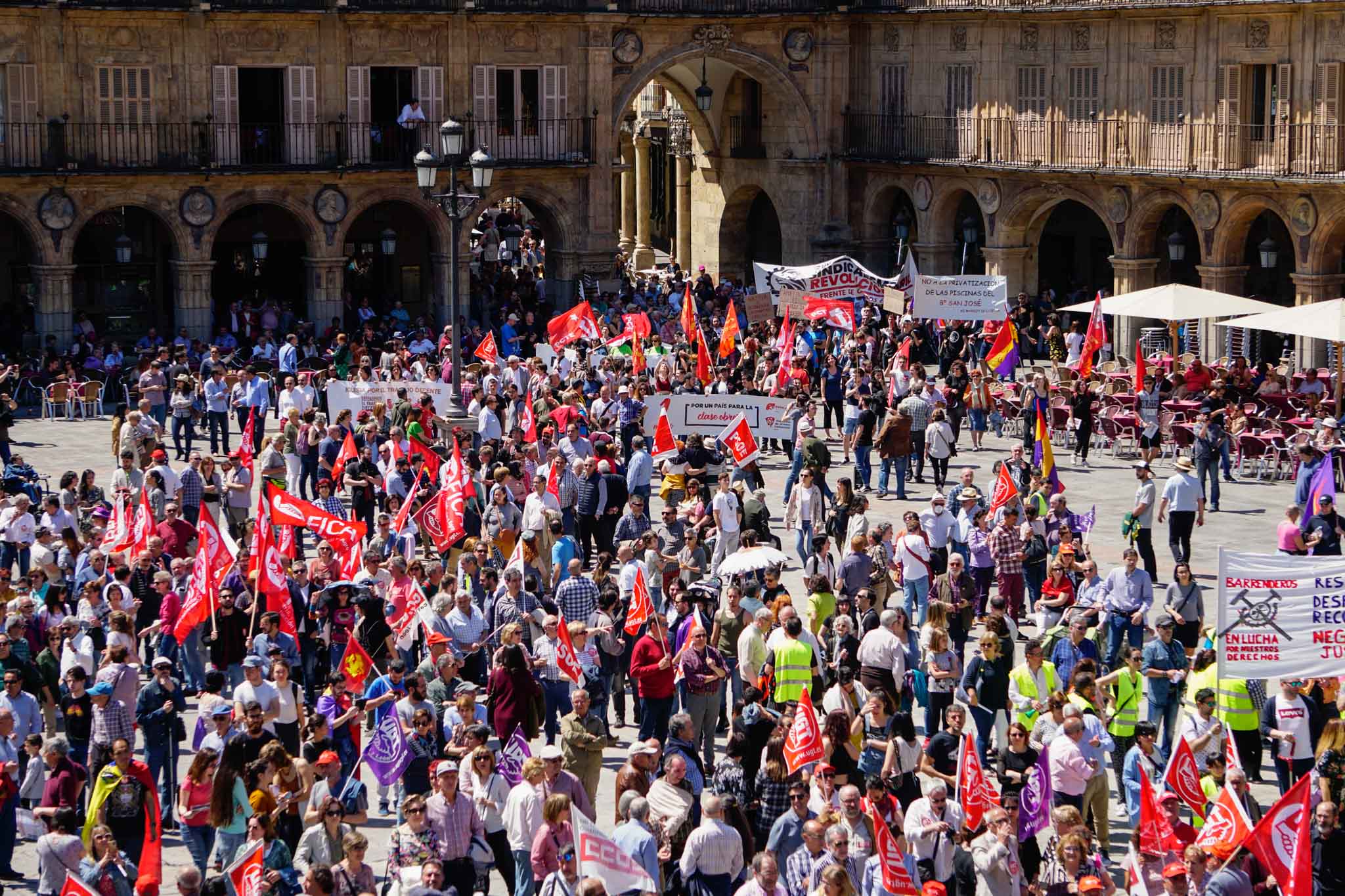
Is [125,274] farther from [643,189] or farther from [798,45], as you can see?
[643,189]

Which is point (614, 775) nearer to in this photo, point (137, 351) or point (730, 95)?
point (137, 351)

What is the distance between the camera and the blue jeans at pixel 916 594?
21.9 metres

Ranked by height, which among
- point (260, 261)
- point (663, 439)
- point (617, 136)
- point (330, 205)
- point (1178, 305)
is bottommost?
point (663, 439)

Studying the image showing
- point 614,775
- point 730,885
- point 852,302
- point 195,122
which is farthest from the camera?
point 195,122

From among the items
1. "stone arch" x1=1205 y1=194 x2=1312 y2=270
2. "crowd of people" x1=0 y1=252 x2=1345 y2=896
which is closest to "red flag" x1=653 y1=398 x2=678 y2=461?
"crowd of people" x1=0 y1=252 x2=1345 y2=896

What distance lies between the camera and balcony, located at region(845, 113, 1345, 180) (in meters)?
38.0

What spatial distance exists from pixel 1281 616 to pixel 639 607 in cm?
577

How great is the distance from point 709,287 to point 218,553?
97.1ft

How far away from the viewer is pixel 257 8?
140ft

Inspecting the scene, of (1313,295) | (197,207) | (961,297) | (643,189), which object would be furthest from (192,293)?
(643,189)

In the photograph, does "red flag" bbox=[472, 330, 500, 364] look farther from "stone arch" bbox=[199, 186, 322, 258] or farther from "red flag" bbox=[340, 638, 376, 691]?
"red flag" bbox=[340, 638, 376, 691]

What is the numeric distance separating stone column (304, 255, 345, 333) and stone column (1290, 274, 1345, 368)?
1816cm

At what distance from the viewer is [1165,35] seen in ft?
134

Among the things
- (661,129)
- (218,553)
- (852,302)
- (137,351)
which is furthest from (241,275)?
(218,553)
